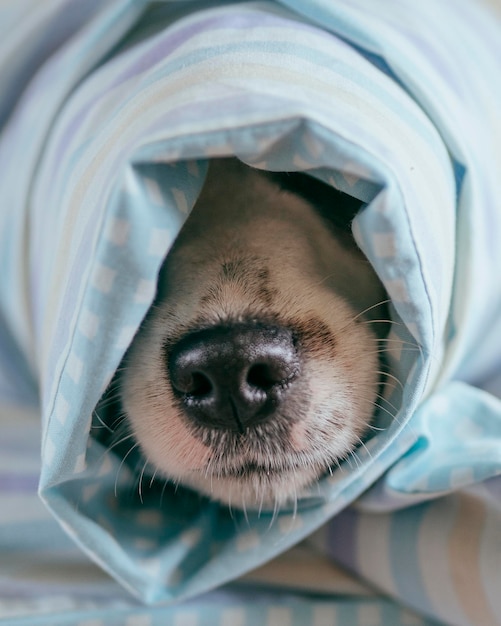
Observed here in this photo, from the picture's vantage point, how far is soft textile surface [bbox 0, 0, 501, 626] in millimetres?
540

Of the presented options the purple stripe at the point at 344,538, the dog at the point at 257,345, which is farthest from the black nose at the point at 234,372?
the purple stripe at the point at 344,538

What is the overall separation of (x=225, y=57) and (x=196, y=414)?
1.02 ft

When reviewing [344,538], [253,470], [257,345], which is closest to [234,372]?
[257,345]

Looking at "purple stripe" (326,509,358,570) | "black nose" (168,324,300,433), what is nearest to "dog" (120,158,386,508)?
"black nose" (168,324,300,433)

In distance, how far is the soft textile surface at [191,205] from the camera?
540 mm

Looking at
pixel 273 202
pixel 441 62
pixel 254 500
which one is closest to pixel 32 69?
pixel 273 202

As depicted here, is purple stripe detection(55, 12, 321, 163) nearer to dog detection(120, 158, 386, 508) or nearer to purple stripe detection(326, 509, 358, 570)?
dog detection(120, 158, 386, 508)

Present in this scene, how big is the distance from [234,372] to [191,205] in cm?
14

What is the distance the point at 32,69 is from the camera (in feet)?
3.24

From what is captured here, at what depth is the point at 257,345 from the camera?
638 millimetres

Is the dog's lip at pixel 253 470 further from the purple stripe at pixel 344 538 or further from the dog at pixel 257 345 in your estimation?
the purple stripe at pixel 344 538

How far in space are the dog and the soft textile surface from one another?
4cm

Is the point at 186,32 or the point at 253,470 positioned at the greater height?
the point at 186,32

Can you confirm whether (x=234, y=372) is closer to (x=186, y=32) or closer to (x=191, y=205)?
(x=191, y=205)
